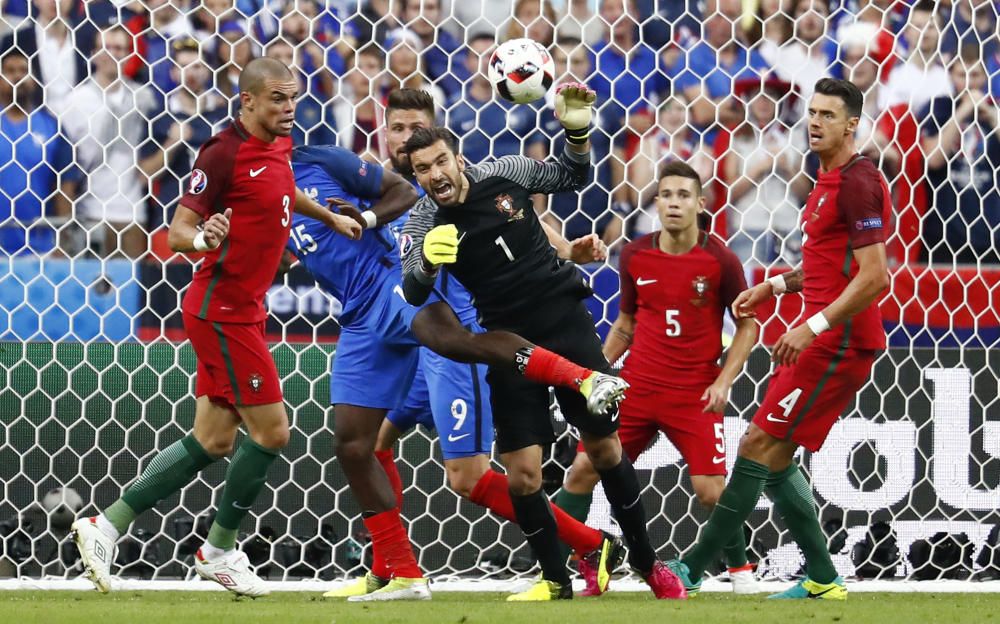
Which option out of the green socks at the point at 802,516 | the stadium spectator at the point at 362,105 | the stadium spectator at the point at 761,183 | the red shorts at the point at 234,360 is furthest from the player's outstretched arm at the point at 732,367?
the stadium spectator at the point at 362,105

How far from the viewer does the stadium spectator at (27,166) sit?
6.48 meters

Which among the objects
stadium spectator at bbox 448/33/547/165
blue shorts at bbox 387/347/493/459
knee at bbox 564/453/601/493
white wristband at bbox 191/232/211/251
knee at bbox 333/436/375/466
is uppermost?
stadium spectator at bbox 448/33/547/165

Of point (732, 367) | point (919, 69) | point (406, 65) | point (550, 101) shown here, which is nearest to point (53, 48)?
point (406, 65)

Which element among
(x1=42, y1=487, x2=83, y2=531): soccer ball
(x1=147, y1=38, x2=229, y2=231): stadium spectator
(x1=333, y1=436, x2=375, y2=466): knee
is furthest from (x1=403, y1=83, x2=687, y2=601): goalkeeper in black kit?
(x1=147, y1=38, x2=229, y2=231): stadium spectator

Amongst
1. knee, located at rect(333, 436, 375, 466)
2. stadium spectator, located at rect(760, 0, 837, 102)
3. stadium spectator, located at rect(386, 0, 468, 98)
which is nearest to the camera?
knee, located at rect(333, 436, 375, 466)

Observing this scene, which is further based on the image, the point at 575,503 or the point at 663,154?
the point at 663,154

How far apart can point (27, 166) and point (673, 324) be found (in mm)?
2938

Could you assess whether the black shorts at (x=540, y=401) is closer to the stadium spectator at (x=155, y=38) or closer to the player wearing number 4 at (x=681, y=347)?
the player wearing number 4 at (x=681, y=347)

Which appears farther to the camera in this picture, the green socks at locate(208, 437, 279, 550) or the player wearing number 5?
the green socks at locate(208, 437, 279, 550)

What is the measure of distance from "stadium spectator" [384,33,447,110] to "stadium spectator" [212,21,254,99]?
0.66 metres

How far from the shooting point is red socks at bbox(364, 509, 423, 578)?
5.57 m

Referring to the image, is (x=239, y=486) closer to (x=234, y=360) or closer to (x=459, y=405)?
(x=234, y=360)

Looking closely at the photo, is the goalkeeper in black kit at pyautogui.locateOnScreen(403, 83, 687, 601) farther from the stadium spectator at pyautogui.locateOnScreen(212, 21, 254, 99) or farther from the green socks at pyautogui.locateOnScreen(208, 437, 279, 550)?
the stadium spectator at pyautogui.locateOnScreen(212, 21, 254, 99)

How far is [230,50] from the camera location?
7.07 meters
